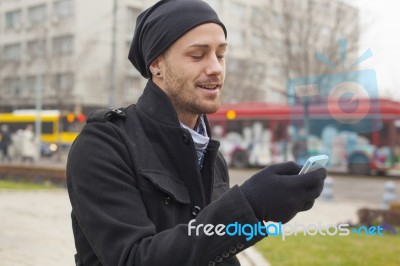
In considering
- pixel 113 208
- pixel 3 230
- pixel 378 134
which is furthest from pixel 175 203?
pixel 378 134

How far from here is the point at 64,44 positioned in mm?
40656

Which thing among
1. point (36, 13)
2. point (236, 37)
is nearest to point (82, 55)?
point (36, 13)

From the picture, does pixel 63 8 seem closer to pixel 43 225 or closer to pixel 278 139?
pixel 278 139

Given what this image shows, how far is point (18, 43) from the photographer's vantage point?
46469 mm

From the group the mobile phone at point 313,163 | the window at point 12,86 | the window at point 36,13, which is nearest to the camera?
the mobile phone at point 313,163

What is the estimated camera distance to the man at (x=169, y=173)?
1.29 m

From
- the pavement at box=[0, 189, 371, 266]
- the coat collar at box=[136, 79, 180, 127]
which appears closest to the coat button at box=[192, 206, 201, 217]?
the coat collar at box=[136, 79, 180, 127]

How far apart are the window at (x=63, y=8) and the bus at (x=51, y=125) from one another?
11.5 m

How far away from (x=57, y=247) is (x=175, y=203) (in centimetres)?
473

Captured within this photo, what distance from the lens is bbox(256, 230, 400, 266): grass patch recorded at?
5281 mm

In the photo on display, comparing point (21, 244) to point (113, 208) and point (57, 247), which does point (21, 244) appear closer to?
point (57, 247)

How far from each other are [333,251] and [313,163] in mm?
4808

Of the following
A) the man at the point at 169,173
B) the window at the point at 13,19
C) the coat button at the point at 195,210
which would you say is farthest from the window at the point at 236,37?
the coat button at the point at 195,210
